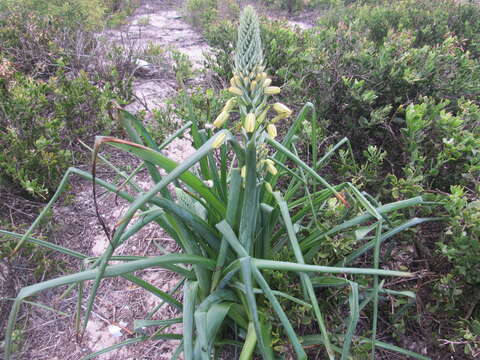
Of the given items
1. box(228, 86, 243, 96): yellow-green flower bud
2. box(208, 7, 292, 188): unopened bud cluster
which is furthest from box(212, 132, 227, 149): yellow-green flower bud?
box(228, 86, 243, 96): yellow-green flower bud

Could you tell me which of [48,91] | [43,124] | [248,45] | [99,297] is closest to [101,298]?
[99,297]

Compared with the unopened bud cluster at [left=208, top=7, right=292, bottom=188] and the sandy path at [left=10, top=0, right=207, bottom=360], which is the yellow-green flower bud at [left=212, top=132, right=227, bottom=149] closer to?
the unopened bud cluster at [left=208, top=7, right=292, bottom=188]

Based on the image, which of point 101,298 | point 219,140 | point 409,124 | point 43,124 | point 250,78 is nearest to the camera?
point 219,140

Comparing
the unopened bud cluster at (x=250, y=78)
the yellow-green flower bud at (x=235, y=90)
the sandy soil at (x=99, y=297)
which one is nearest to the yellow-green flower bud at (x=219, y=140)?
the unopened bud cluster at (x=250, y=78)

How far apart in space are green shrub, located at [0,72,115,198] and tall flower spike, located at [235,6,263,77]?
78.3 inches

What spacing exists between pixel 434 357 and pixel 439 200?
0.78m

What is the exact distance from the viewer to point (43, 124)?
265 centimetres

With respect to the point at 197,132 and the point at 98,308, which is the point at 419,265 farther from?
the point at 98,308

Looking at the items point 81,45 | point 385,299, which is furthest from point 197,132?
point 81,45

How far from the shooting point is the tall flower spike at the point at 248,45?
3.12 feet

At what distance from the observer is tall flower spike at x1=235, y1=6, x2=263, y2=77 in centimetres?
95

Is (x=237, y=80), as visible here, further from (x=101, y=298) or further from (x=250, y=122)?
(x=101, y=298)

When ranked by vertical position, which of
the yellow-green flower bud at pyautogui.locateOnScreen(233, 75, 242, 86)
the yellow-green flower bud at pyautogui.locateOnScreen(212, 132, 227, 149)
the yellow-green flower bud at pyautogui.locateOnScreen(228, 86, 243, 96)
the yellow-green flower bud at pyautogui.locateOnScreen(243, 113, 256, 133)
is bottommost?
the yellow-green flower bud at pyautogui.locateOnScreen(212, 132, 227, 149)

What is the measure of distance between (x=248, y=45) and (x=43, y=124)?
2.34m
